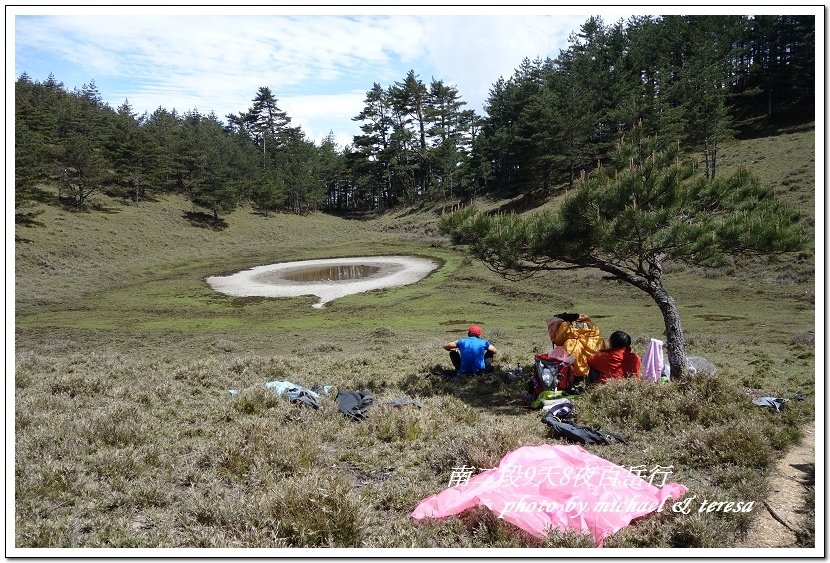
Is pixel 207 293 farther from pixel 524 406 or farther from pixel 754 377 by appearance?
pixel 754 377

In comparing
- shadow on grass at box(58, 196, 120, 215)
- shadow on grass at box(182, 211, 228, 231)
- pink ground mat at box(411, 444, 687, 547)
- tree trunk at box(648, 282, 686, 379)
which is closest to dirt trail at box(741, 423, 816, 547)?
pink ground mat at box(411, 444, 687, 547)

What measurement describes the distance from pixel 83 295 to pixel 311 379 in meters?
26.2

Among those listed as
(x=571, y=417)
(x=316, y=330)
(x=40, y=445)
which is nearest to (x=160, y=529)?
(x=40, y=445)

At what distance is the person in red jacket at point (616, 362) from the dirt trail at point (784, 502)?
3.20m

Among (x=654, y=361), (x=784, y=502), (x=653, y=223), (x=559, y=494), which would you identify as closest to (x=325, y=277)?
(x=654, y=361)

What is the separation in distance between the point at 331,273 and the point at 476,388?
29014mm

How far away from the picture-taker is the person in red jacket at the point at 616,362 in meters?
9.23

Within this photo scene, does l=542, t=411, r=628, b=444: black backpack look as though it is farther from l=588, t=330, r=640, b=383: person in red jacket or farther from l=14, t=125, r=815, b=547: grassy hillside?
l=588, t=330, r=640, b=383: person in red jacket

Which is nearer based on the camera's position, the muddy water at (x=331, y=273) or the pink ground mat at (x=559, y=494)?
the pink ground mat at (x=559, y=494)

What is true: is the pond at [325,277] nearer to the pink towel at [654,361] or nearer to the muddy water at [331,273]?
the muddy water at [331,273]

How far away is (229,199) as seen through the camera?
6494cm

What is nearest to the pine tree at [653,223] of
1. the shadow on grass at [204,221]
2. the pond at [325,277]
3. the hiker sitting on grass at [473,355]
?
the hiker sitting on grass at [473,355]

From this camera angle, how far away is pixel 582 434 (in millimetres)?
6691

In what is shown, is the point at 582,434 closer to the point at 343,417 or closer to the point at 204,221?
the point at 343,417
